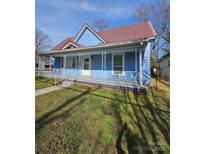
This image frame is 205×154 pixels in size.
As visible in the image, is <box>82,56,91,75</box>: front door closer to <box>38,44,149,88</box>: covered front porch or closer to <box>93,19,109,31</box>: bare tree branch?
<box>38,44,149,88</box>: covered front porch

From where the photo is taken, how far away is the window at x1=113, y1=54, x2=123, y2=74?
7.79 m

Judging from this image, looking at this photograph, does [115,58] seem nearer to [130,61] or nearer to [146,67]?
[130,61]

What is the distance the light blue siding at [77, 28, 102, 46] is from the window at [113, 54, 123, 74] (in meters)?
2.54

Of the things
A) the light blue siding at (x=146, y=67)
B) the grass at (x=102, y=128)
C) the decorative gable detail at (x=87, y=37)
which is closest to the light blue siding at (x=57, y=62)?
the decorative gable detail at (x=87, y=37)

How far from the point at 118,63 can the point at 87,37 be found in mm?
4310

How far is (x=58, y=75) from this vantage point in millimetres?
9578

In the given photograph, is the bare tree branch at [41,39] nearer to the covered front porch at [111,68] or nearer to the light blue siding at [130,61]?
the covered front porch at [111,68]

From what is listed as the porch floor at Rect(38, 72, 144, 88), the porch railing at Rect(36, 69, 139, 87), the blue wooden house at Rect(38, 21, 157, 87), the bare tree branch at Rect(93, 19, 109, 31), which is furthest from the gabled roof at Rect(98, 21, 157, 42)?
the bare tree branch at Rect(93, 19, 109, 31)

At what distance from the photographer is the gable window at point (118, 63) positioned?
7.77 meters

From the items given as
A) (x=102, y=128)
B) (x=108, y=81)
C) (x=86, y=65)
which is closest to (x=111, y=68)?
(x=108, y=81)

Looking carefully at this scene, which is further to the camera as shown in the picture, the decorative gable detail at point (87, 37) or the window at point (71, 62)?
the window at point (71, 62)
